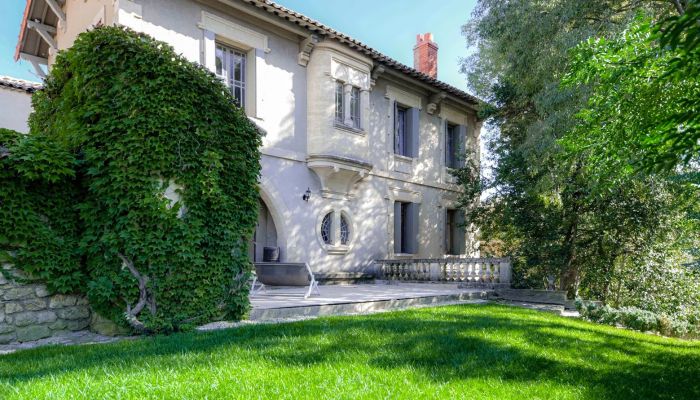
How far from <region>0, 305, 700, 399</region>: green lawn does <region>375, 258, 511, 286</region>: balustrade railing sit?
18.7 ft

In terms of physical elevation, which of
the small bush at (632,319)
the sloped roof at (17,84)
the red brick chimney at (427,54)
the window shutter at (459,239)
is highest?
the red brick chimney at (427,54)

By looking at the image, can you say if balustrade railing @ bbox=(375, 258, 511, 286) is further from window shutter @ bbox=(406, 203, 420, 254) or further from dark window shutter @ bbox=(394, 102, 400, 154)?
dark window shutter @ bbox=(394, 102, 400, 154)

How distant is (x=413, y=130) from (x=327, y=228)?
5015mm

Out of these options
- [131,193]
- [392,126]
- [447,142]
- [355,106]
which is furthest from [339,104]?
[131,193]

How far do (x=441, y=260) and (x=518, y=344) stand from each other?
26.5ft

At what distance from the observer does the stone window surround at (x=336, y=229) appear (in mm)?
12609

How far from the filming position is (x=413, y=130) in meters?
15.8

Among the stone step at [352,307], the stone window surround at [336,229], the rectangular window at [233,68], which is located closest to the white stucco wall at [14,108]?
the rectangular window at [233,68]

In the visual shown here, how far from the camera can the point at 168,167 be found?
19.5 feet

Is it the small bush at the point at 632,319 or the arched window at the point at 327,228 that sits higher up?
the arched window at the point at 327,228

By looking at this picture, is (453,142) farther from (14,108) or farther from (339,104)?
(14,108)

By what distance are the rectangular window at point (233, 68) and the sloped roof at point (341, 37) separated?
130 cm

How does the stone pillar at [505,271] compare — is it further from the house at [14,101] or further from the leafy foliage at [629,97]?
the house at [14,101]

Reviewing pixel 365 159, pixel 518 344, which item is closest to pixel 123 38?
pixel 518 344
